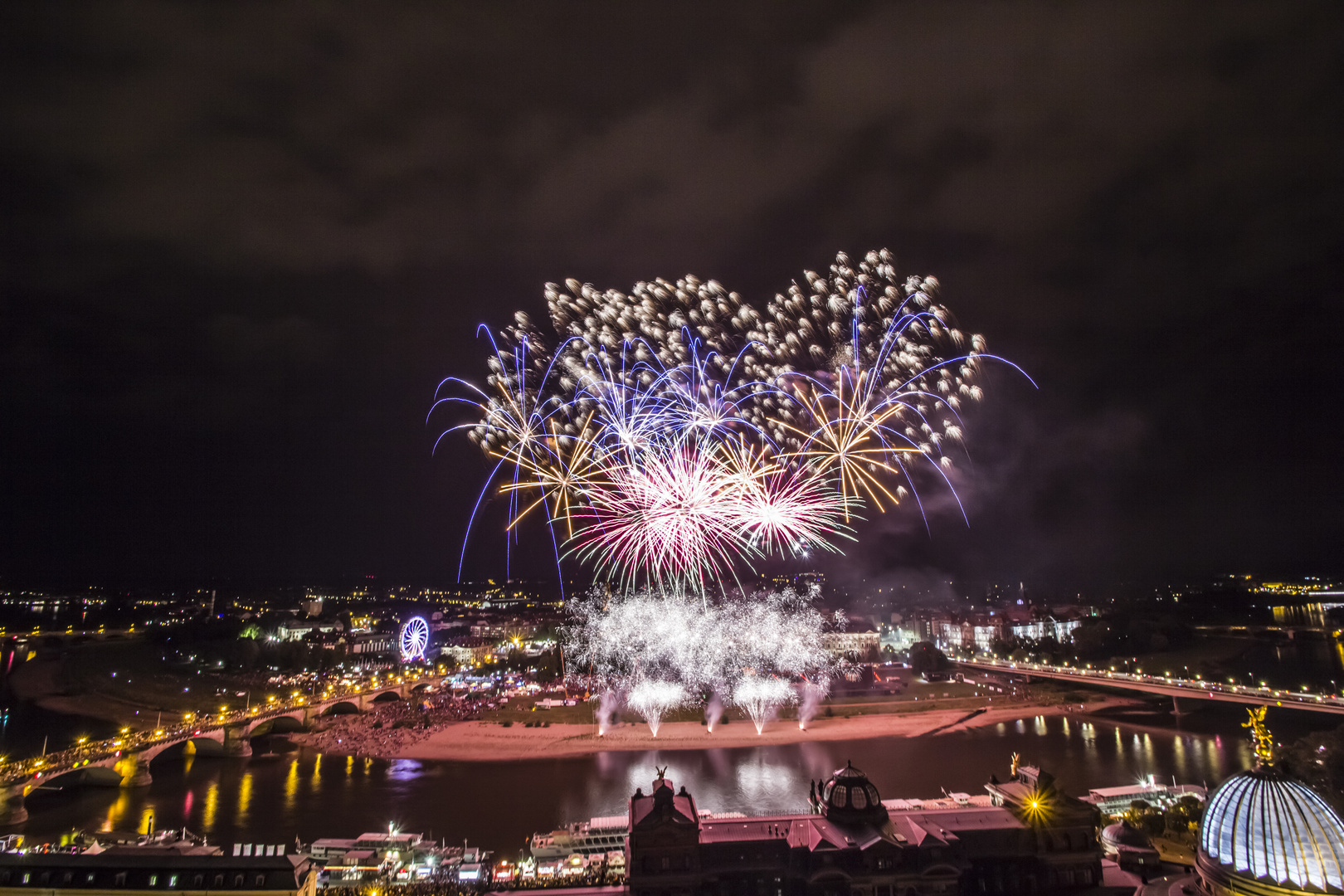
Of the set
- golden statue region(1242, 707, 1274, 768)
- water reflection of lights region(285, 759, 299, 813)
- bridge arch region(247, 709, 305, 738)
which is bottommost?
water reflection of lights region(285, 759, 299, 813)

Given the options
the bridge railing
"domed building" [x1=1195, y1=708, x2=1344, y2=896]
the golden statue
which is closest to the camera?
"domed building" [x1=1195, y1=708, x2=1344, y2=896]

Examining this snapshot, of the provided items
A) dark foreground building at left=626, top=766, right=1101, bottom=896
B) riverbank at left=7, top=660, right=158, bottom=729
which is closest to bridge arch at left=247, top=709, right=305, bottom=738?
riverbank at left=7, top=660, right=158, bottom=729

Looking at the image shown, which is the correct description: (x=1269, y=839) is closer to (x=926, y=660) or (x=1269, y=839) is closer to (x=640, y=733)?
(x=640, y=733)

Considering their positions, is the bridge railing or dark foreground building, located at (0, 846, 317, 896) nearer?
dark foreground building, located at (0, 846, 317, 896)

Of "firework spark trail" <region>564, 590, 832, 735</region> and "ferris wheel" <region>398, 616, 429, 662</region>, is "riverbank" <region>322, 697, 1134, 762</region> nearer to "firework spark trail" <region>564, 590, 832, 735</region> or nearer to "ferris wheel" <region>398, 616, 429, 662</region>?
"firework spark trail" <region>564, 590, 832, 735</region>

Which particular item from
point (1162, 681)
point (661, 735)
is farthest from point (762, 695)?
point (1162, 681)

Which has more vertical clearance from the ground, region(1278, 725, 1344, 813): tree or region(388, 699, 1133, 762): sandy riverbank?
region(1278, 725, 1344, 813): tree

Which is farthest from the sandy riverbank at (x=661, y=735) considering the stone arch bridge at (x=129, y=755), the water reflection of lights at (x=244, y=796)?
the stone arch bridge at (x=129, y=755)

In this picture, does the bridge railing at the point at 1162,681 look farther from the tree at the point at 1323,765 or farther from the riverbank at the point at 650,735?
the tree at the point at 1323,765
